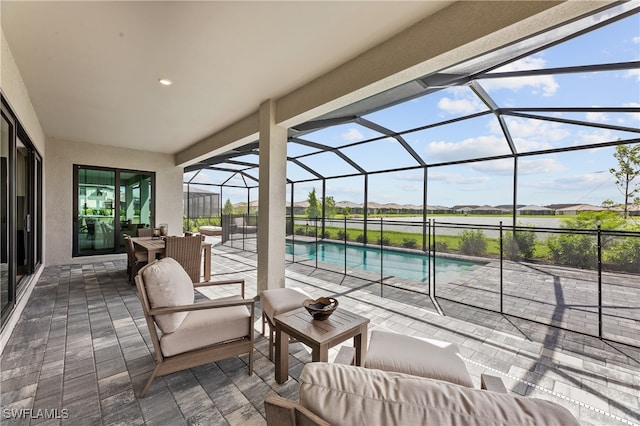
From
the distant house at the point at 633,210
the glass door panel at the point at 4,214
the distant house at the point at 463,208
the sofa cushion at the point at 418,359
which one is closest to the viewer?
the sofa cushion at the point at 418,359

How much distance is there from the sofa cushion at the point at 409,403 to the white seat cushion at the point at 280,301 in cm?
181

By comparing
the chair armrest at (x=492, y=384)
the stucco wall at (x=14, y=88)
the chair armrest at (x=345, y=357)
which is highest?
the stucco wall at (x=14, y=88)

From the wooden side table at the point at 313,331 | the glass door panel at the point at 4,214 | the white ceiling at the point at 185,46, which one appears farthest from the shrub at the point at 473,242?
the glass door panel at the point at 4,214

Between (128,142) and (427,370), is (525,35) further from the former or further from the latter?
(128,142)

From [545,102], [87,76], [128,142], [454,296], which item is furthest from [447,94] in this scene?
[128,142]

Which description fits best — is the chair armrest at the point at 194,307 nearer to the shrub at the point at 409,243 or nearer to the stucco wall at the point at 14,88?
the stucco wall at the point at 14,88

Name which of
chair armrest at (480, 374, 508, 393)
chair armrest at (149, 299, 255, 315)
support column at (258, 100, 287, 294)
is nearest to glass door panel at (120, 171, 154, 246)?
support column at (258, 100, 287, 294)

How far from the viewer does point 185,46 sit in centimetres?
262

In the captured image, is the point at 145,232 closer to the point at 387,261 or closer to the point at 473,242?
the point at 387,261

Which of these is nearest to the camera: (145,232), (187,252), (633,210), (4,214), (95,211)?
(4,214)

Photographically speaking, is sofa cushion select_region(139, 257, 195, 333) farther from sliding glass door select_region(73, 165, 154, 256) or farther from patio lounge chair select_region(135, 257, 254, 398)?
sliding glass door select_region(73, 165, 154, 256)

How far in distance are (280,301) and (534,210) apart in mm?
4824

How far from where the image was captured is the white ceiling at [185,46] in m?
2.14

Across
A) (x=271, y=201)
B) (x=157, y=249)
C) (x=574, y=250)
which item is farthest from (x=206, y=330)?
(x=574, y=250)
